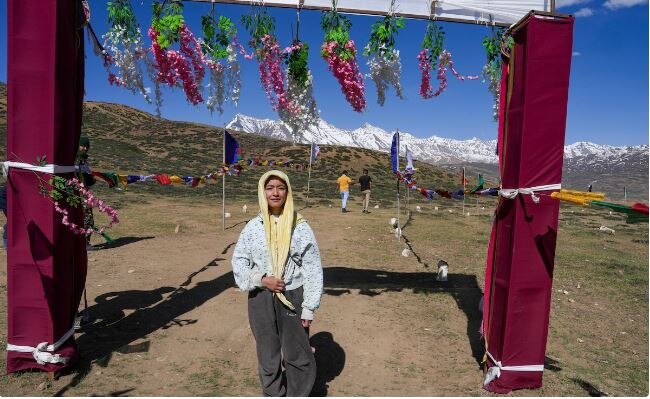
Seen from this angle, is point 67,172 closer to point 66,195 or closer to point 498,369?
point 66,195

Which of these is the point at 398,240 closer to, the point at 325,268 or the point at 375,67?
the point at 325,268

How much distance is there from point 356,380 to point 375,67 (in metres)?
3.79

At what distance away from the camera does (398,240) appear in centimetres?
1336

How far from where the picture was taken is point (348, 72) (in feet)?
19.7

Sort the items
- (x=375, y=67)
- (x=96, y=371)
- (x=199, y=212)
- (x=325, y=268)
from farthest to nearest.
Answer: (x=199, y=212) → (x=325, y=268) → (x=375, y=67) → (x=96, y=371)

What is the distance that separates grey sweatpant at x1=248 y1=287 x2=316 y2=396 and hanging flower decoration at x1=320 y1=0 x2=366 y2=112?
3058mm

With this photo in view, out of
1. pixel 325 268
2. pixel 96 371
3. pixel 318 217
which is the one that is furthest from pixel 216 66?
pixel 318 217

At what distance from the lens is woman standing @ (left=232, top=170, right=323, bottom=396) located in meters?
3.85

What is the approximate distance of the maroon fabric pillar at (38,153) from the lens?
424 centimetres

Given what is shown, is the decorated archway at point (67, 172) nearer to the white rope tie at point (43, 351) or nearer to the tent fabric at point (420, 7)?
the white rope tie at point (43, 351)

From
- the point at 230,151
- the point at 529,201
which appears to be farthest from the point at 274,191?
the point at 230,151

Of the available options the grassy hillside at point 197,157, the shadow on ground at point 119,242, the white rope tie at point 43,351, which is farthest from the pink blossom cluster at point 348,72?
the grassy hillside at point 197,157

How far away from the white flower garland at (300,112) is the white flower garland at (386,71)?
866 mm

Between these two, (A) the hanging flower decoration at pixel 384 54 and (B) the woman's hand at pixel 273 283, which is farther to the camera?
(A) the hanging flower decoration at pixel 384 54
